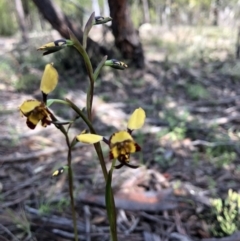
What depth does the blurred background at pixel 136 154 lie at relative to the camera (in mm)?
1412

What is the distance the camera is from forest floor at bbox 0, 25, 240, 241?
139cm

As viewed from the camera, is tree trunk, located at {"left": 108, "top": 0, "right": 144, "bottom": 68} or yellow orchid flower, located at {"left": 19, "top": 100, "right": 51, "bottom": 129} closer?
yellow orchid flower, located at {"left": 19, "top": 100, "right": 51, "bottom": 129}

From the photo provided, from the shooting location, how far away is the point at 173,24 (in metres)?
9.16

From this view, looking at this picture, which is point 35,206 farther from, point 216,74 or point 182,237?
point 216,74

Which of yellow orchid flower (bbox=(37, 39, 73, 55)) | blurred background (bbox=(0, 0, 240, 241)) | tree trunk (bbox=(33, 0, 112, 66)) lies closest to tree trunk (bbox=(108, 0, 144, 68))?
blurred background (bbox=(0, 0, 240, 241))

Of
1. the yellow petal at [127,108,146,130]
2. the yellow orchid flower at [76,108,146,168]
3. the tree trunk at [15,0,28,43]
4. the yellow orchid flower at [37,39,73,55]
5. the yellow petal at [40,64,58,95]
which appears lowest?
the tree trunk at [15,0,28,43]

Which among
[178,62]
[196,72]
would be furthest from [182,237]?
[178,62]

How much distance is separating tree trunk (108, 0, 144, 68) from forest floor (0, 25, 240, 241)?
399mm

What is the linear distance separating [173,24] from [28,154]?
800 cm

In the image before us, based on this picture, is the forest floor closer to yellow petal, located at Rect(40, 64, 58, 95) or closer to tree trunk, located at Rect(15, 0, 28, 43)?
yellow petal, located at Rect(40, 64, 58, 95)

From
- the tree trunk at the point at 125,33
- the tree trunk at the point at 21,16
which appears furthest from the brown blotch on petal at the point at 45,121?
the tree trunk at the point at 21,16

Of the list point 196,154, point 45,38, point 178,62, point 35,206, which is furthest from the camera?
point 45,38

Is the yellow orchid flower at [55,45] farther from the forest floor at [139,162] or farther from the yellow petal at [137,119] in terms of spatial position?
the forest floor at [139,162]

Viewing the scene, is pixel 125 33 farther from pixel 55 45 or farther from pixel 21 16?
pixel 55 45
